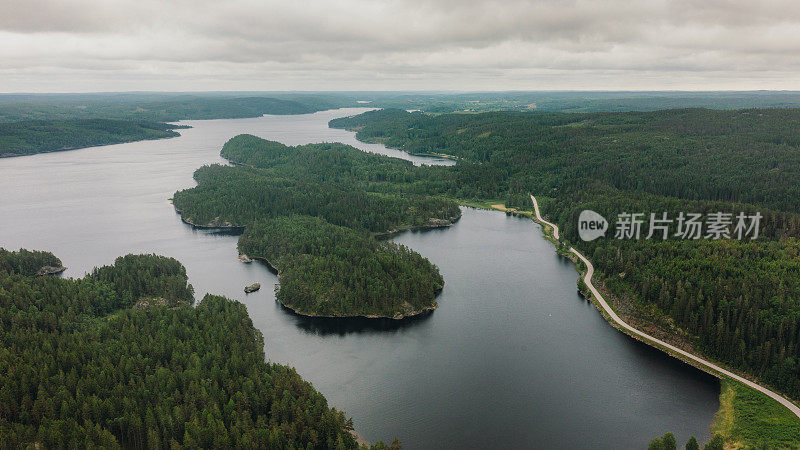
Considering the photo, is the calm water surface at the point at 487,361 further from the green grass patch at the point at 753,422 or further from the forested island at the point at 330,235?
the forested island at the point at 330,235

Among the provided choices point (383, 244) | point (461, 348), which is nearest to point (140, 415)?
point (461, 348)

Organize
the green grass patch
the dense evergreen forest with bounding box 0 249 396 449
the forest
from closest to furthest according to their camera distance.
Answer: the dense evergreen forest with bounding box 0 249 396 449 → the green grass patch → the forest

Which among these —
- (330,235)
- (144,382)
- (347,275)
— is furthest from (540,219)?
(144,382)

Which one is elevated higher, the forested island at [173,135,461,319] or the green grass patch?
the forested island at [173,135,461,319]

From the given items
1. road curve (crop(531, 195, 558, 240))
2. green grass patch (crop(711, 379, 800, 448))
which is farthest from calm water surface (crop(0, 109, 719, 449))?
road curve (crop(531, 195, 558, 240))

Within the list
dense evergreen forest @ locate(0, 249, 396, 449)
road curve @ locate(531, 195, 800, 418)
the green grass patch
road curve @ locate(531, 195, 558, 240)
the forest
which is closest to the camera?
dense evergreen forest @ locate(0, 249, 396, 449)

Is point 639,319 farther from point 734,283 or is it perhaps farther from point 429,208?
point 429,208

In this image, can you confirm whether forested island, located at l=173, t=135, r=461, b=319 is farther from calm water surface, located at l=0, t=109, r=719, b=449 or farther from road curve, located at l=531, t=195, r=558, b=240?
road curve, located at l=531, t=195, r=558, b=240
